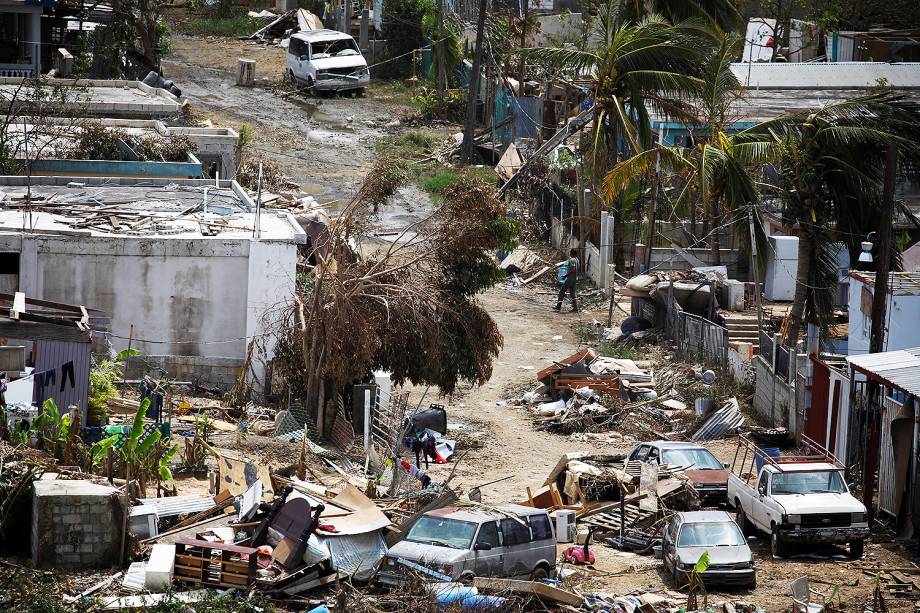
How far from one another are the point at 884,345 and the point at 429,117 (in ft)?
92.7

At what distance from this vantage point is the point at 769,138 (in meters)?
29.2

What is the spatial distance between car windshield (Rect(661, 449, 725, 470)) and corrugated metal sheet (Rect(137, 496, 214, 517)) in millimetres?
7898

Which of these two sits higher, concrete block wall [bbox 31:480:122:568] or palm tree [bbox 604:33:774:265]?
palm tree [bbox 604:33:774:265]

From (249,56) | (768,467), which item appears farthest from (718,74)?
(249,56)

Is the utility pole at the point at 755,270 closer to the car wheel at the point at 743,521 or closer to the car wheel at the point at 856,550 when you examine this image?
the car wheel at the point at 743,521

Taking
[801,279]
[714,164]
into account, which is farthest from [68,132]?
[801,279]

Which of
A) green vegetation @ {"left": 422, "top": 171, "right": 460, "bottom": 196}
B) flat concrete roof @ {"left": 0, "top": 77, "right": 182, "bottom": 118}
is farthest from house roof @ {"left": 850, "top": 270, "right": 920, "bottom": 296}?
flat concrete roof @ {"left": 0, "top": 77, "right": 182, "bottom": 118}

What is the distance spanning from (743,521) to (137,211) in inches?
600

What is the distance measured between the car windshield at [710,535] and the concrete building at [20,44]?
104 ft

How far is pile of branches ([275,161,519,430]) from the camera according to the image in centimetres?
2281

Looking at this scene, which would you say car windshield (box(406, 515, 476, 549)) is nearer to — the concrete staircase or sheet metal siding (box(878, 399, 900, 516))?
sheet metal siding (box(878, 399, 900, 516))

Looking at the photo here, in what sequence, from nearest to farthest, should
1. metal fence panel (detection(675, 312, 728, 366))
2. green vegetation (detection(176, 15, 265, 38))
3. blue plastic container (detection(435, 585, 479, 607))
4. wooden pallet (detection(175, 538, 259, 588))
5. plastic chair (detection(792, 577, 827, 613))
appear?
1. blue plastic container (detection(435, 585, 479, 607))
2. wooden pallet (detection(175, 538, 259, 588))
3. plastic chair (detection(792, 577, 827, 613))
4. metal fence panel (detection(675, 312, 728, 366))
5. green vegetation (detection(176, 15, 265, 38))

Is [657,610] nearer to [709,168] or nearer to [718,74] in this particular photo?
[709,168]

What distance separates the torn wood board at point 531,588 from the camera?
1432cm
